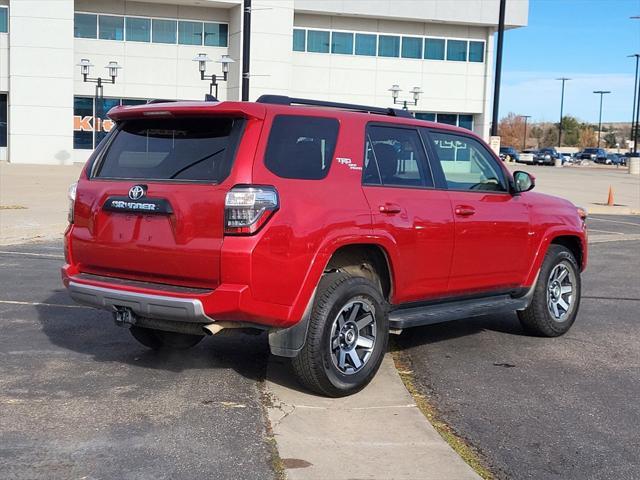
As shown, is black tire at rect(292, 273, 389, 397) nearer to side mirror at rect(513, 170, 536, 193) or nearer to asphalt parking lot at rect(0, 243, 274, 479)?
asphalt parking lot at rect(0, 243, 274, 479)

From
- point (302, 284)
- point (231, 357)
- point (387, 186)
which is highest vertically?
point (387, 186)

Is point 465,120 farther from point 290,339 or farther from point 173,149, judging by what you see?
point 290,339

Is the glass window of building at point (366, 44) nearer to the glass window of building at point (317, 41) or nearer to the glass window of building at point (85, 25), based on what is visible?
the glass window of building at point (317, 41)

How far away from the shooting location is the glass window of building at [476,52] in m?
45.3

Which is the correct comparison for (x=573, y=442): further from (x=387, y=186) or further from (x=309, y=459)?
(x=387, y=186)

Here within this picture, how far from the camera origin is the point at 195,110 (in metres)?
5.30

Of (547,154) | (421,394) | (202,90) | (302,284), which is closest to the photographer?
(302,284)

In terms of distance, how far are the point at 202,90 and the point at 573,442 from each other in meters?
39.3

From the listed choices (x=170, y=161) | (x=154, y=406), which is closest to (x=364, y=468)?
(x=154, y=406)

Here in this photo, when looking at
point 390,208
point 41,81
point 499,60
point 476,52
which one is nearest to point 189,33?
point 41,81

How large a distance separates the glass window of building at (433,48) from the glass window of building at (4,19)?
851 inches

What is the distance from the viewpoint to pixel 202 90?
42.3 meters

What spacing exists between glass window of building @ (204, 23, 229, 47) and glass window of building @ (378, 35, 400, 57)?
847cm

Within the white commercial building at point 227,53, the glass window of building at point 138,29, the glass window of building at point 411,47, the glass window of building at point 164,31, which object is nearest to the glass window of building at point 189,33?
the white commercial building at point 227,53
